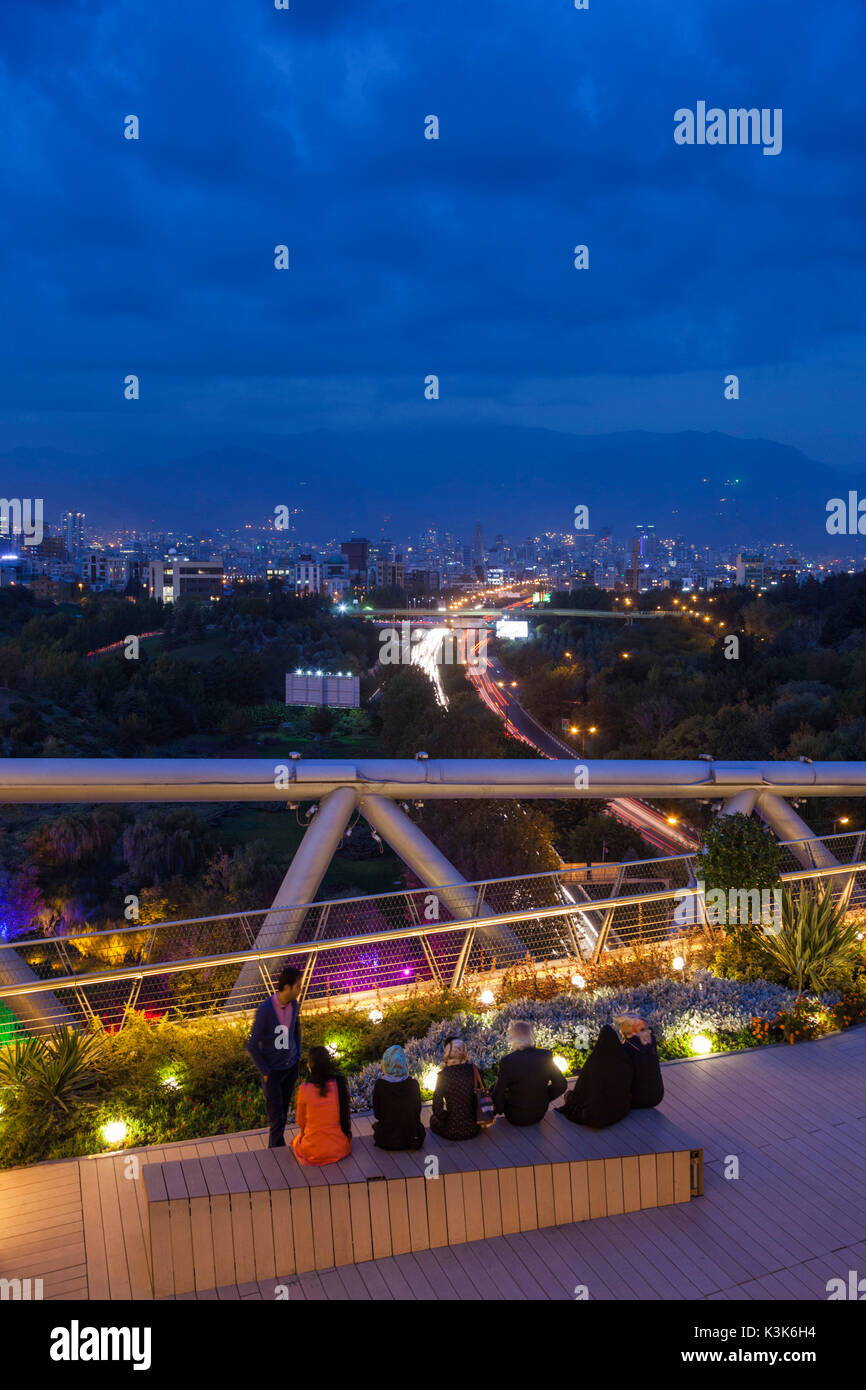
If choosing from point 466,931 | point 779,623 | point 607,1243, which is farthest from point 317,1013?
point 779,623

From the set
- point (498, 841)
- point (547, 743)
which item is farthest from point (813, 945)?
point (547, 743)

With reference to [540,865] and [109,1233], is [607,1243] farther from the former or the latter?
[540,865]

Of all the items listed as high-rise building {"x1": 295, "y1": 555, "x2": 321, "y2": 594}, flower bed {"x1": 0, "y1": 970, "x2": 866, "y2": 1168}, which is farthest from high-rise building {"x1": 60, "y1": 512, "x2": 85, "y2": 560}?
flower bed {"x1": 0, "y1": 970, "x2": 866, "y2": 1168}

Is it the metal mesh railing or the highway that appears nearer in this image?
the metal mesh railing

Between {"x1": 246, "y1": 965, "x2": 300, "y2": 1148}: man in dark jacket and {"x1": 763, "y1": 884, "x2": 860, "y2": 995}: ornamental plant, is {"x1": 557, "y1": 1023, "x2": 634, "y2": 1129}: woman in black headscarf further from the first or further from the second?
{"x1": 763, "y1": 884, "x2": 860, "y2": 995}: ornamental plant

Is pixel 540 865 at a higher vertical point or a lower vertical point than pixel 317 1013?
lower

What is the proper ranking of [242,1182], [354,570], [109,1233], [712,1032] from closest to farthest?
[242,1182]
[109,1233]
[712,1032]
[354,570]

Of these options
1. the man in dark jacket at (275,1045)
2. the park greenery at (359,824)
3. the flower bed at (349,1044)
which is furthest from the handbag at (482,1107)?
the park greenery at (359,824)
